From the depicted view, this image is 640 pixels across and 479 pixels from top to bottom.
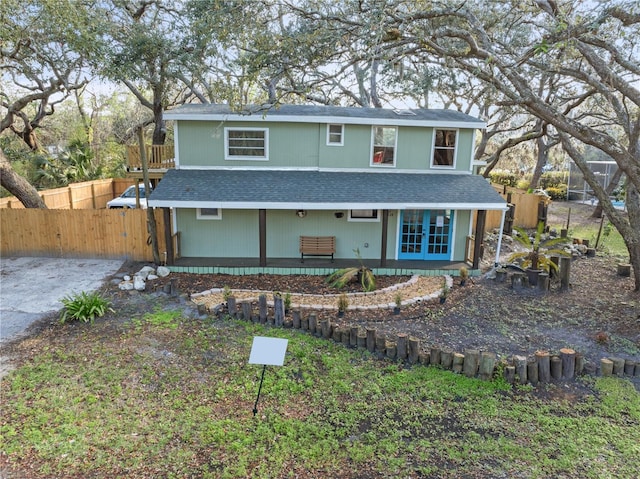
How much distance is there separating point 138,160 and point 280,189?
6.15 metres

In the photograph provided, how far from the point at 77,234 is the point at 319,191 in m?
7.65

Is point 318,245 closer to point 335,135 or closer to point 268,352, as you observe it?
point 335,135

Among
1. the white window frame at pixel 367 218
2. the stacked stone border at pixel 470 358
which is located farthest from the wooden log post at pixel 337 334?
the white window frame at pixel 367 218

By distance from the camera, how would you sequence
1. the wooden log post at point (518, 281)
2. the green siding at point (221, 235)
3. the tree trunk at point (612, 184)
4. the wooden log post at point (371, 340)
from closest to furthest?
the wooden log post at point (371, 340)
the wooden log post at point (518, 281)
the green siding at point (221, 235)
the tree trunk at point (612, 184)

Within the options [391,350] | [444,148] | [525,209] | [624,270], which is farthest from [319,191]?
[525,209]

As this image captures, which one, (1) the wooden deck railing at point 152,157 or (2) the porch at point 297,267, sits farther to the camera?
(1) the wooden deck railing at point 152,157

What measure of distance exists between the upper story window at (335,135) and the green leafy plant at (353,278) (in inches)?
178

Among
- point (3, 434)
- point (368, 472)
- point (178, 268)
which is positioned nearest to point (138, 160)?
point (178, 268)

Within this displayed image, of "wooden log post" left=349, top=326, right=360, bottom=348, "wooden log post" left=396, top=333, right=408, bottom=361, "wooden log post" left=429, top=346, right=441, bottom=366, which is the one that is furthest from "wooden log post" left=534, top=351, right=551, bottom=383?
"wooden log post" left=349, top=326, right=360, bottom=348

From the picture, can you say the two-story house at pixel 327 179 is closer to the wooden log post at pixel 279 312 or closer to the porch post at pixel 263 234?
the porch post at pixel 263 234

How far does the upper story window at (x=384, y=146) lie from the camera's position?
13.8 m

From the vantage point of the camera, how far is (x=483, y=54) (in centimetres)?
889

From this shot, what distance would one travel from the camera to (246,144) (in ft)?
45.1

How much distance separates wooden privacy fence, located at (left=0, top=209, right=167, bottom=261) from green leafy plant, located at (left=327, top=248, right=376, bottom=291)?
539cm
